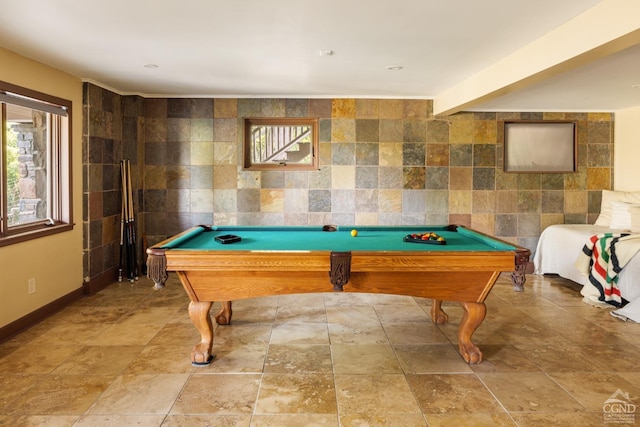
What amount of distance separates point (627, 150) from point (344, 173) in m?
3.70

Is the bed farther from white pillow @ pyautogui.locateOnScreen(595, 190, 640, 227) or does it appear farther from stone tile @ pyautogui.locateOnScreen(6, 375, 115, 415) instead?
Result: stone tile @ pyautogui.locateOnScreen(6, 375, 115, 415)

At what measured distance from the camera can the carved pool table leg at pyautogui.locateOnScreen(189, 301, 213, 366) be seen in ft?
10.3

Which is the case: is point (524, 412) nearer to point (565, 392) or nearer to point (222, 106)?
point (565, 392)

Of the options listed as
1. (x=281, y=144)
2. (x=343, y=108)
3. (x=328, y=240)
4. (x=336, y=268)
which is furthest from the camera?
(x=281, y=144)

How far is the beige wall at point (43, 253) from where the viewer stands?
12.3 feet

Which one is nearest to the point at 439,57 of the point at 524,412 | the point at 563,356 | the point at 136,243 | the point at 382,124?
the point at 382,124

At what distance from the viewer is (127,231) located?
218 inches

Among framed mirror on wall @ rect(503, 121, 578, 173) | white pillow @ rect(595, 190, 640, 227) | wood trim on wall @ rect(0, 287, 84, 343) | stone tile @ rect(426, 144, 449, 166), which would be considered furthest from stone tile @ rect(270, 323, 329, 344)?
white pillow @ rect(595, 190, 640, 227)

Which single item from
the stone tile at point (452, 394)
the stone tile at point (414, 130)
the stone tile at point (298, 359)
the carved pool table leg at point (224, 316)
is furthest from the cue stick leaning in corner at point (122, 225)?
the stone tile at point (452, 394)

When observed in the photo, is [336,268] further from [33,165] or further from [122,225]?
[122,225]

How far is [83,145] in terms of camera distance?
15.9 ft

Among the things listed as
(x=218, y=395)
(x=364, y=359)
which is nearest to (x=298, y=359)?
(x=364, y=359)

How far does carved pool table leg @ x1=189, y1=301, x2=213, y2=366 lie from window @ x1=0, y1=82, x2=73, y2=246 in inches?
69.6

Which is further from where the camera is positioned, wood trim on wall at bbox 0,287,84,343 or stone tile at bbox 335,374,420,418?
wood trim on wall at bbox 0,287,84,343
